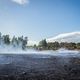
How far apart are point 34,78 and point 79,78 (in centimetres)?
664

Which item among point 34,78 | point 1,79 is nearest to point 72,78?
point 34,78

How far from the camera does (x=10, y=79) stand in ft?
97.0

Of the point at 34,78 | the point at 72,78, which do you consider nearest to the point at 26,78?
the point at 34,78

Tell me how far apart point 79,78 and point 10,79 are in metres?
10.1

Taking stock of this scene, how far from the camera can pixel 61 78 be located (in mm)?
30906

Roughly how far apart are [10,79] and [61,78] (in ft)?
24.2

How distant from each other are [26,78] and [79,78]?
7.80m

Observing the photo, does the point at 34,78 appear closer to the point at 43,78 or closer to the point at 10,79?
the point at 43,78

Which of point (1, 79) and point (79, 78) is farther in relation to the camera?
point (79, 78)

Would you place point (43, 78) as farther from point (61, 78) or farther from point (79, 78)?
point (79, 78)

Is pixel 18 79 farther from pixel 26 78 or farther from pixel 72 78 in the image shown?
pixel 72 78

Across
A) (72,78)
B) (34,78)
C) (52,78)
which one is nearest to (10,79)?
(34,78)

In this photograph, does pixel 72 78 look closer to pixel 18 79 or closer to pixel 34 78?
pixel 34 78

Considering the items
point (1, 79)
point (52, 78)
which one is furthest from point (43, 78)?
point (1, 79)
